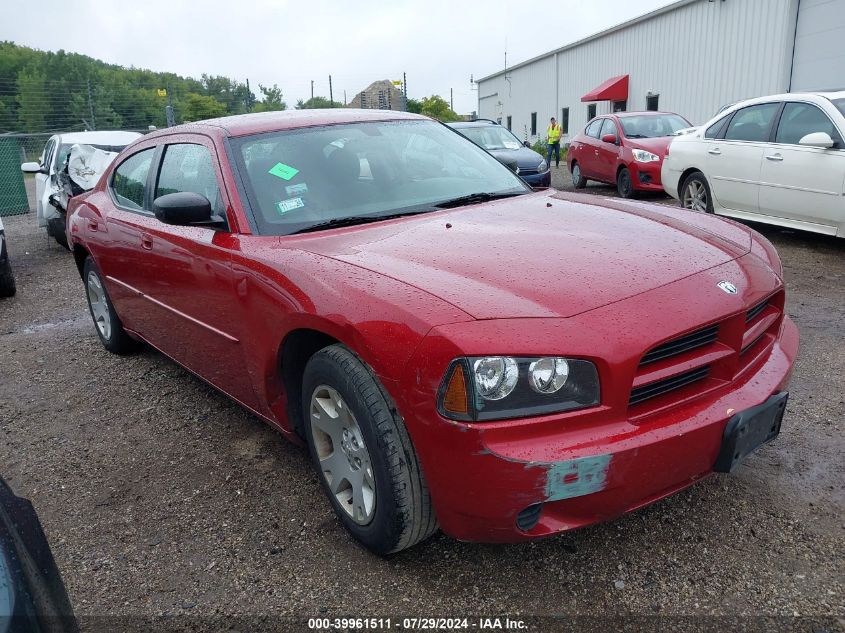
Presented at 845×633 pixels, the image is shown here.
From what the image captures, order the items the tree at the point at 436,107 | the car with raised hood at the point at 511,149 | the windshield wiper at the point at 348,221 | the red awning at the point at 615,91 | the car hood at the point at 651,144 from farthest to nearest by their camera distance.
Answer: the tree at the point at 436,107
the red awning at the point at 615,91
the car with raised hood at the point at 511,149
the car hood at the point at 651,144
the windshield wiper at the point at 348,221

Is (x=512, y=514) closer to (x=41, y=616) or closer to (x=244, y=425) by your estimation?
(x=41, y=616)

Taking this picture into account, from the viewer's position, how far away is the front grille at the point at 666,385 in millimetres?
2100

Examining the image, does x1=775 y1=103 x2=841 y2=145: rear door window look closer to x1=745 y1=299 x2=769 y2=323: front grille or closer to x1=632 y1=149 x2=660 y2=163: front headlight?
x1=632 y1=149 x2=660 y2=163: front headlight

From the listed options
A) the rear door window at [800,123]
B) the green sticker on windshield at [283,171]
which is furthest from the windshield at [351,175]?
the rear door window at [800,123]

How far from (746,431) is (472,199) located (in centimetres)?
166

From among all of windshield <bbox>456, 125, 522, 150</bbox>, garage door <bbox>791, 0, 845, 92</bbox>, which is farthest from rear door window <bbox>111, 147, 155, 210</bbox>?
garage door <bbox>791, 0, 845, 92</bbox>

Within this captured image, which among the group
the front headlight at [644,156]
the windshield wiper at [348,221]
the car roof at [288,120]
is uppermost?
the car roof at [288,120]

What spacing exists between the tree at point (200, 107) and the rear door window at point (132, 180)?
31.1 metres

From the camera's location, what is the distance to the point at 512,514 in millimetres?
1998

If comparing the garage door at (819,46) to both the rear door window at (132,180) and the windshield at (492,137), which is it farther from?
the rear door window at (132,180)

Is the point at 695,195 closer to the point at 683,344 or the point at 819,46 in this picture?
the point at 683,344

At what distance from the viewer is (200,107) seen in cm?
3525

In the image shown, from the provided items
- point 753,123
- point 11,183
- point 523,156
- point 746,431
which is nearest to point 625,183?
point 523,156

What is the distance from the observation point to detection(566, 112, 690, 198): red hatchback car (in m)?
10.9
